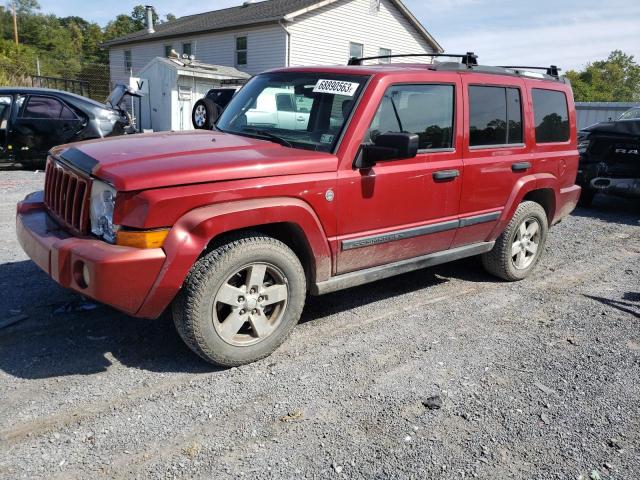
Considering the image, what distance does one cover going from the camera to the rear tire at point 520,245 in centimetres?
505

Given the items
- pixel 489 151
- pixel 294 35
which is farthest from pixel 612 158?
pixel 294 35

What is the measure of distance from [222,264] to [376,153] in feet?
4.13

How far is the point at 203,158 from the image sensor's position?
320 cm

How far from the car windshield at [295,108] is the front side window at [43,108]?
6.50 meters

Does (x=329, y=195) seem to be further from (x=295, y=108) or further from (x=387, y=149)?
(x=295, y=108)

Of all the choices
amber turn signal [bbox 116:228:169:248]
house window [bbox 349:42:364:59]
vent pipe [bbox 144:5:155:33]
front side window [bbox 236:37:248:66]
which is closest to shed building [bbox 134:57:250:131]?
front side window [bbox 236:37:248:66]

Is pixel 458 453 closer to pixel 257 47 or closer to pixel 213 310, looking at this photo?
pixel 213 310

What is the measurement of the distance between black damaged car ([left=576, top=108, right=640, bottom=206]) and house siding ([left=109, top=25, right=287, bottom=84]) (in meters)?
16.1

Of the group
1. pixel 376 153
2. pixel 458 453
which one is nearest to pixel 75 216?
pixel 376 153

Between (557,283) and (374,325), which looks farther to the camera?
(557,283)

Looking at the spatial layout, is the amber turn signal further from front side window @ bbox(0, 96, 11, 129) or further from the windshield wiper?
front side window @ bbox(0, 96, 11, 129)

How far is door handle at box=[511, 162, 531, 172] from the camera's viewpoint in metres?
4.77

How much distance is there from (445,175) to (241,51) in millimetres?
22642

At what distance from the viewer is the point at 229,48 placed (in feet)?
83.5
